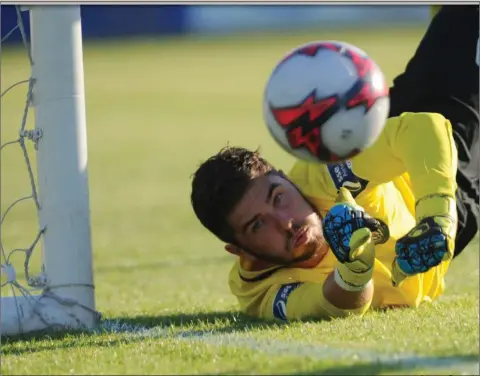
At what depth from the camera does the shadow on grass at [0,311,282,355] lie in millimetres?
4270

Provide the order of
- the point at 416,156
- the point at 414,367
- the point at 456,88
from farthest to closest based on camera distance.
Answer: the point at 456,88 < the point at 416,156 < the point at 414,367

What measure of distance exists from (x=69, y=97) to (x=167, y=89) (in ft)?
67.1

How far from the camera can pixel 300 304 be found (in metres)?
4.62

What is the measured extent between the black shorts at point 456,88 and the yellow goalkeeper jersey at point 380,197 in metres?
0.51

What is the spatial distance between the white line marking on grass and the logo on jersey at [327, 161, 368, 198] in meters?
1.01

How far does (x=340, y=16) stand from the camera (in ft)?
108

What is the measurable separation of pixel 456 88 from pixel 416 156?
1681mm

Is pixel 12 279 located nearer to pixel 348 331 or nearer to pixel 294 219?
pixel 294 219

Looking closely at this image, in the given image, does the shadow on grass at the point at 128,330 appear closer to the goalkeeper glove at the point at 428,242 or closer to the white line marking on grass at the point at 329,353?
the white line marking on grass at the point at 329,353

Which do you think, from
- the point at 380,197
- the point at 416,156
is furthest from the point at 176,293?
the point at 416,156

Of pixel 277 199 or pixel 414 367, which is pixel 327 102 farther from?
pixel 414 367

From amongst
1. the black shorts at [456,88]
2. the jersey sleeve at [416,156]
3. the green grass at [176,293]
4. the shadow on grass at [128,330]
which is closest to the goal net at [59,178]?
the shadow on grass at [128,330]

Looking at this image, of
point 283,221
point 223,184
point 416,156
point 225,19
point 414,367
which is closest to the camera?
point 414,367

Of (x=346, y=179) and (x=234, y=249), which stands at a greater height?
(x=346, y=179)
